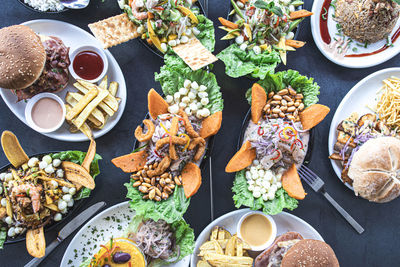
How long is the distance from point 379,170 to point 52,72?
2.97 metres

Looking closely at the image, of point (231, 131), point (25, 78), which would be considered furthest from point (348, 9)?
point (25, 78)

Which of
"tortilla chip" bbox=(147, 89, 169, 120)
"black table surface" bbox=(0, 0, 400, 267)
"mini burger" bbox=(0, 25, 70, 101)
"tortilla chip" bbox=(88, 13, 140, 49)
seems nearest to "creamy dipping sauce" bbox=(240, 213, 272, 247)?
"black table surface" bbox=(0, 0, 400, 267)

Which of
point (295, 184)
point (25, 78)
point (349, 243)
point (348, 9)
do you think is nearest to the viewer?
point (25, 78)

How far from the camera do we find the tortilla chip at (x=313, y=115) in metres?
2.90

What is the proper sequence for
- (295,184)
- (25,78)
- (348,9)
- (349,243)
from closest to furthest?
(25,78) < (295,184) < (348,9) < (349,243)

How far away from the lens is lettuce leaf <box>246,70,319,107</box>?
2.97 meters

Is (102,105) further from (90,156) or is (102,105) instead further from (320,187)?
(320,187)

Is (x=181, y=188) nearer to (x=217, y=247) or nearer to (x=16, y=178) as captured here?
(x=217, y=247)

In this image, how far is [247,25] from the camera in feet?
10.0

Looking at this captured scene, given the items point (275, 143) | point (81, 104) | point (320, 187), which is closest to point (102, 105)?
point (81, 104)

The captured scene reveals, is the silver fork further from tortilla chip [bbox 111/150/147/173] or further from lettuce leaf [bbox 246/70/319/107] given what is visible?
tortilla chip [bbox 111/150/147/173]

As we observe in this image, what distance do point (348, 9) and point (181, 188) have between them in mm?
2312

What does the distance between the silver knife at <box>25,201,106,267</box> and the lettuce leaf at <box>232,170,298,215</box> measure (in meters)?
1.26

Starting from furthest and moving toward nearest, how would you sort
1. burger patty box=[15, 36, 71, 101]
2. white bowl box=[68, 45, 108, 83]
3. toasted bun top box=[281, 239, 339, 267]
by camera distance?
1. white bowl box=[68, 45, 108, 83]
2. burger patty box=[15, 36, 71, 101]
3. toasted bun top box=[281, 239, 339, 267]
